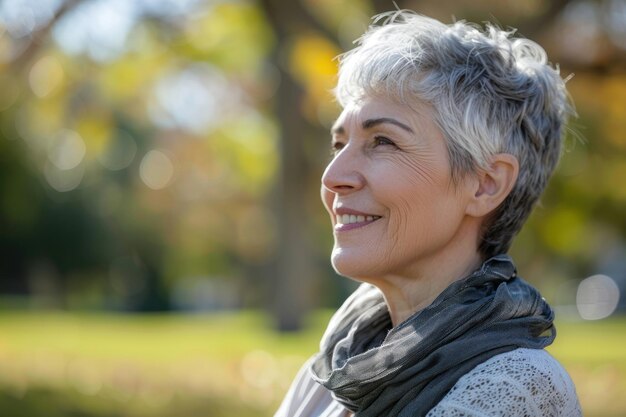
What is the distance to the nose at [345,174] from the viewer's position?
248cm

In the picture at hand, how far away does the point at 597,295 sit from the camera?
41.0 m

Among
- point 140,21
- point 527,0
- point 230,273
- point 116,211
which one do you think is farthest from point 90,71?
point 230,273

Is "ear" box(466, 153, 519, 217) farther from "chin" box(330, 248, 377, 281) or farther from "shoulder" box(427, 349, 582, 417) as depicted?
"shoulder" box(427, 349, 582, 417)

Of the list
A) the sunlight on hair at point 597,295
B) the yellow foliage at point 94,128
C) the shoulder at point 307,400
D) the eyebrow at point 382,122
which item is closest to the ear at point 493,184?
the eyebrow at point 382,122

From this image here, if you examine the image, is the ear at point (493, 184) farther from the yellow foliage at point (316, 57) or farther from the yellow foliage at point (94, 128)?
the yellow foliage at point (94, 128)

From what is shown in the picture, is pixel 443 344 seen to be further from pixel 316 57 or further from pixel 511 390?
pixel 316 57

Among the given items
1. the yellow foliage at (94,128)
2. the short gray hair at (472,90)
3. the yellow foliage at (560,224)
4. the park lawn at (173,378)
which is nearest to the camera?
the short gray hair at (472,90)

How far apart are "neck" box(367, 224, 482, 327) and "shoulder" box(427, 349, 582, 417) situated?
0.39 m

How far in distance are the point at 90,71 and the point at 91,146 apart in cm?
→ 130

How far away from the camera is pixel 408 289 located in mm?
2582

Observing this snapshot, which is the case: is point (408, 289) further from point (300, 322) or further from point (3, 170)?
point (3, 170)

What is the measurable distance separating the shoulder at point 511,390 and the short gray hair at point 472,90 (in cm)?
52

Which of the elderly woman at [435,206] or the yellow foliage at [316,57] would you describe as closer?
the elderly woman at [435,206]

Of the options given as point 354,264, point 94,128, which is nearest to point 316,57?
point 94,128
